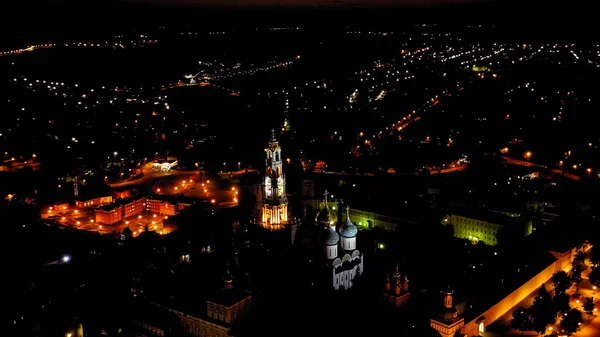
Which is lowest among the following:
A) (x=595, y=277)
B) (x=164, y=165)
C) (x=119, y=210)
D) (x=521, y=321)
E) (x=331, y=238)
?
(x=164, y=165)

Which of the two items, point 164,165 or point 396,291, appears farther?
point 164,165

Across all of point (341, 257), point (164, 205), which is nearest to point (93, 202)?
point (164, 205)

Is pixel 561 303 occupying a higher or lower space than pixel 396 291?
lower

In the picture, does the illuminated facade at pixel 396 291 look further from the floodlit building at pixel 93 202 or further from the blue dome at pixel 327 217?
the floodlit building at pixel 93 202

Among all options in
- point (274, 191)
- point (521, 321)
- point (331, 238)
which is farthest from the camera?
point (274, 191)

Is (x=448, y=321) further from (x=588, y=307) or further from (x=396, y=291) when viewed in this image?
(x=588, y=307)

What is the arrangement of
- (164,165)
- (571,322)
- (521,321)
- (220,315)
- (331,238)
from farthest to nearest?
(164,165), (331,238), (521,321), (571,322), (220,315)

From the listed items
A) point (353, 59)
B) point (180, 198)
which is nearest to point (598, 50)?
point (353, 59)

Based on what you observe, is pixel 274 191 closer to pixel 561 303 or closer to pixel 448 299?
pixel 448 299

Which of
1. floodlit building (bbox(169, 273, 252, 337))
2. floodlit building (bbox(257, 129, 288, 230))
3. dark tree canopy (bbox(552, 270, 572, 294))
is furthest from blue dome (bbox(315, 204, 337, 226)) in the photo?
dark tree canopy (bbox(552, 270, 572, 294))

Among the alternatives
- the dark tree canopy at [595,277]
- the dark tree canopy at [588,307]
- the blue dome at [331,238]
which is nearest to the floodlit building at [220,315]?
the blue dome at [331,238]
